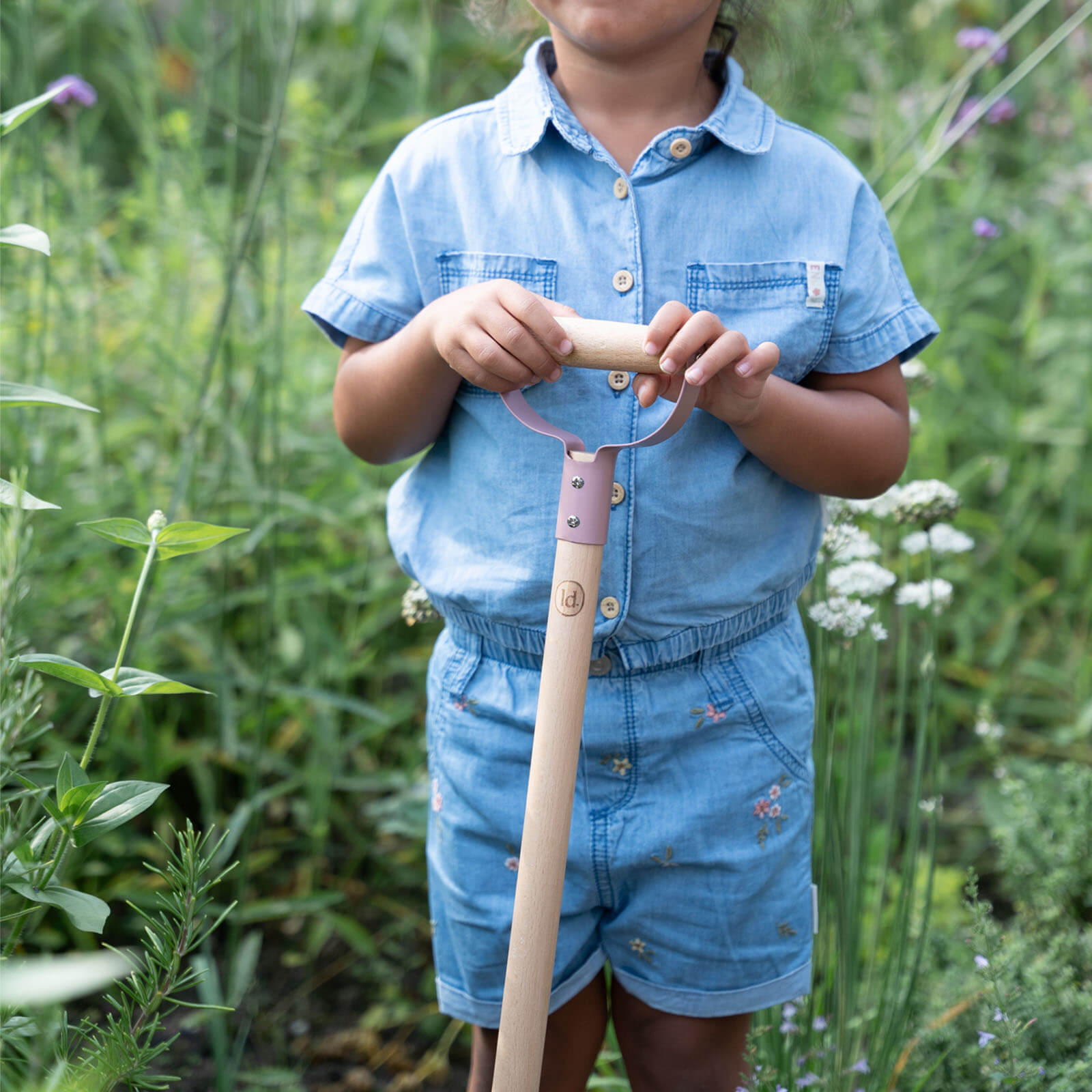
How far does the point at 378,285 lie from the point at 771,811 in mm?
538

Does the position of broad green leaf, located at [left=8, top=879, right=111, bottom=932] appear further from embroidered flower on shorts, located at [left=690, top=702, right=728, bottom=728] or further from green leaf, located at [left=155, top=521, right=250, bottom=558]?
embroidered flower on shorts, located at [left=690, top=702, right=728, bottom=728]

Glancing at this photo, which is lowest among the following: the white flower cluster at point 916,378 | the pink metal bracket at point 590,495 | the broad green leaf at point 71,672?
the broad green leaf at point 71,672

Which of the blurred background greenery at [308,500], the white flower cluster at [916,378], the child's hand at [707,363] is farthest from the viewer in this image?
the blurred background greenery at [308,500]

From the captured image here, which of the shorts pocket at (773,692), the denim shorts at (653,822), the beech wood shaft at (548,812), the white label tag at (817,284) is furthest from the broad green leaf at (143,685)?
the white label tag at (817,284)

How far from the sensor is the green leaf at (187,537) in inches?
27.7

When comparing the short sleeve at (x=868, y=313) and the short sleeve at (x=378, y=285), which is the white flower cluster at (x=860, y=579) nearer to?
the short sleeve at (x=868, y=313)

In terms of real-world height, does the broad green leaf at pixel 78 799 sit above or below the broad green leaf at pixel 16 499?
below

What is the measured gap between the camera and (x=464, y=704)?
99cm

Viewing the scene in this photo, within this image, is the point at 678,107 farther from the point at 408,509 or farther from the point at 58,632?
the point at 58,632

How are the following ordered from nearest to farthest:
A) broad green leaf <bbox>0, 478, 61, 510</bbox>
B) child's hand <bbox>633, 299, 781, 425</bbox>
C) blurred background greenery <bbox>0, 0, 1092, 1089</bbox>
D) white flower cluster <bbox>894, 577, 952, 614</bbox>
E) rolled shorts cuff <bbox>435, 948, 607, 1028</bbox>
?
broad green leaf <bbox>0, 478, 61, 510</bbox> < child's hand <bbox>633, 299, 781, 425</bbox> < rolled shorts cuff <bbox>435, 948, 607, 1028</bbox> < white flower cluster <bbox>894, 577, 952, 614</bbox> < blurred background greenery <bbox>0, 0, 1092, 1089</bbox>

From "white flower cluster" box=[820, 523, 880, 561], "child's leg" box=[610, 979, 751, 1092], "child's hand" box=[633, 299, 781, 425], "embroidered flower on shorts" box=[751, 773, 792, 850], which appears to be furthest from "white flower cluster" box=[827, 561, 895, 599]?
"child's leg" box=[610, 979, 751, 1092]

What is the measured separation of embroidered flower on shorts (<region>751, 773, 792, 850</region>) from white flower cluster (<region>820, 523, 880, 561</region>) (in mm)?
210

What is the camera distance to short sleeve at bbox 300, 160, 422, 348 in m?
0.94

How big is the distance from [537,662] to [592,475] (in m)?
0.25
